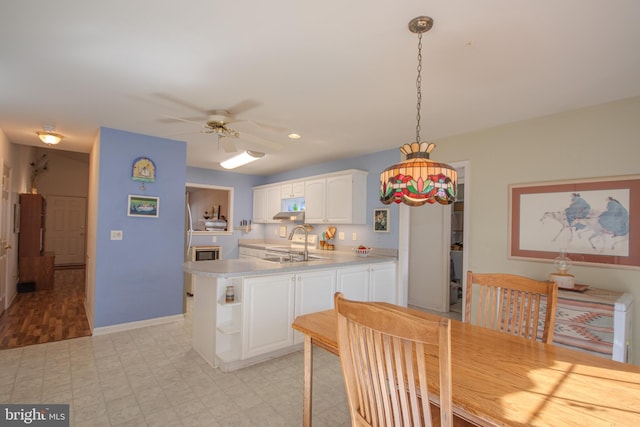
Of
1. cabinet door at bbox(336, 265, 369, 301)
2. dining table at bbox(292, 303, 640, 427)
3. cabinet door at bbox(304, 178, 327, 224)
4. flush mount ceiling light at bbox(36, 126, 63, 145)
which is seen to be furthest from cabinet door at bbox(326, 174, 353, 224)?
flush mount ceiling light at bbox(36, 126, 63, 145)

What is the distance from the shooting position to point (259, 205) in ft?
20.9

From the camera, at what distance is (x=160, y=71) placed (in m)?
2.23

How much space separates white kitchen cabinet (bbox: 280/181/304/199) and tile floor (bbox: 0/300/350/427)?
111 inches

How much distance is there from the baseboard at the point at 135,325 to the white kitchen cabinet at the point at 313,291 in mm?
1905

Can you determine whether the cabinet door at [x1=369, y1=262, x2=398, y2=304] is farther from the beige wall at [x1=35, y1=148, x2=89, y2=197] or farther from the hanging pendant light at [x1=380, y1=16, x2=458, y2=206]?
the beige wall at [x1=35, y1=148, x2=89, y2=197]

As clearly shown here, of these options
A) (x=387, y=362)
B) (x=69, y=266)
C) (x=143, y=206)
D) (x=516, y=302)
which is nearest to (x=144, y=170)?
(x=143, y=206)

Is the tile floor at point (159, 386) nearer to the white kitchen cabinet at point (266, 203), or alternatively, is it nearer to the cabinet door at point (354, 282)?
the cabinet door at point (354, 282)

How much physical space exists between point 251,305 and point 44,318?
3.21 meters

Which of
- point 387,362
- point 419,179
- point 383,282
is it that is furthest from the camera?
point 383,282

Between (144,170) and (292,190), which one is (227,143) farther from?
(292,190)

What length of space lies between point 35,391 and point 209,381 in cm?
122

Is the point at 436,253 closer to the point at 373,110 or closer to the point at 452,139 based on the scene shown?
the point at 452,139

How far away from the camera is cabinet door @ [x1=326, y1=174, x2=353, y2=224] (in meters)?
4.48

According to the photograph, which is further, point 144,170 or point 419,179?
point 144,170
